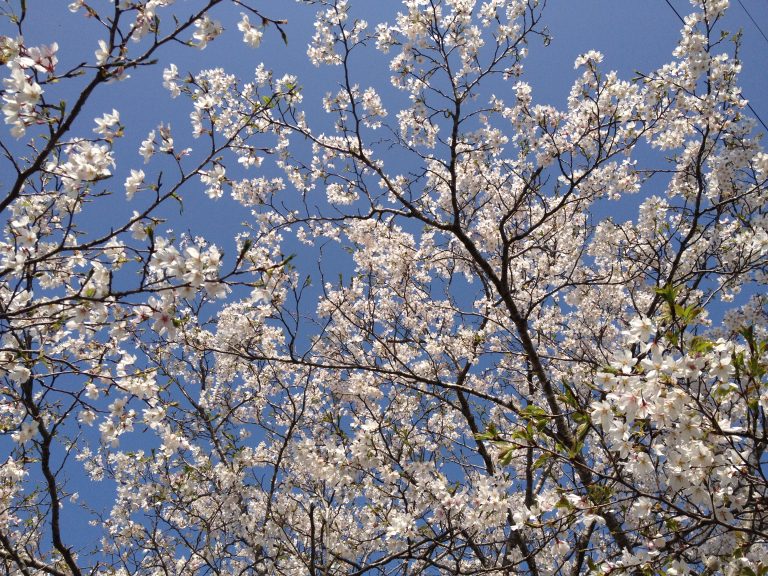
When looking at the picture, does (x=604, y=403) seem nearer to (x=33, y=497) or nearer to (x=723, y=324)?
(x=723, y=324)

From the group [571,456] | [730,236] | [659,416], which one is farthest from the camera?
[730,236]

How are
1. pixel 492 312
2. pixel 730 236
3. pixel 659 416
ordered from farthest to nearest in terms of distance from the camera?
pixel 492 312 → pixel 730 236 → pixel 659 416

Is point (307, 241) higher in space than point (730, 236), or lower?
higher

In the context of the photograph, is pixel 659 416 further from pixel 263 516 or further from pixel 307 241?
pixel 307 241

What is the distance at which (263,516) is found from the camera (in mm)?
6598

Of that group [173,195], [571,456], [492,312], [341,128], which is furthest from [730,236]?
[173,195]

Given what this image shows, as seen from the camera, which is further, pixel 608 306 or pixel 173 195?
pixel 608 306

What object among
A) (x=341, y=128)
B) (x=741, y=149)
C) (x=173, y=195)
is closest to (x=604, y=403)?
(x=173, y=195)

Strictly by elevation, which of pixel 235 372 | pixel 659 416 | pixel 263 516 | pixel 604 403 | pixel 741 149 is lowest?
pixel 659 416

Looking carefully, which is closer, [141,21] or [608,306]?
[141,21]

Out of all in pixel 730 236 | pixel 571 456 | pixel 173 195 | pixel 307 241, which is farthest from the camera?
pixel 307 241

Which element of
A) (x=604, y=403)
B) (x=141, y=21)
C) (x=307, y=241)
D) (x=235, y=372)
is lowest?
(x=604, y=403)

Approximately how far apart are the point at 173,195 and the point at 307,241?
5.36m

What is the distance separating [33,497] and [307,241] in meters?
4.64
